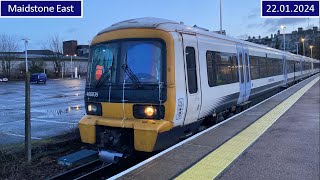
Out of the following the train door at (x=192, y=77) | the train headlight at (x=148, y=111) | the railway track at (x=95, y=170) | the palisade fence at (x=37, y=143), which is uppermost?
the train door at (x=192, y=77)

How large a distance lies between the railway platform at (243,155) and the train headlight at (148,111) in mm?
695

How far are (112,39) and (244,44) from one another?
279 inches

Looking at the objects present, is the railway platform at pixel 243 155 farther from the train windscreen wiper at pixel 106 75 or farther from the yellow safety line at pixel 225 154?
the train windscreen wiper at pixel 106 75

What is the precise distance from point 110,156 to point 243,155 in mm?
2536

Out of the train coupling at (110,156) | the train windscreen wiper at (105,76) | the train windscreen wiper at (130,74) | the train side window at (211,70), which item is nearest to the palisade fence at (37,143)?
the train coupling at (110,156)

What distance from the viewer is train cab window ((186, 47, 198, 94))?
789 centimetres

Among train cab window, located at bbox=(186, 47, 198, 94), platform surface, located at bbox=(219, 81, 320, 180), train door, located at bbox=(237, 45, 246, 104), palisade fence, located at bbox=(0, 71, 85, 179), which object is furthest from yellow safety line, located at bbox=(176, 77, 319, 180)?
palisade fence, located at bbox=(0, 71, 85, 179)

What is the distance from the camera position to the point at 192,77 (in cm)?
803

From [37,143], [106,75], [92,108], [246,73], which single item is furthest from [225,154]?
[246,73]

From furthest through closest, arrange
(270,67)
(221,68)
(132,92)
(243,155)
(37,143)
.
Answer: (270,67)
(221,68)
(37,143)
(132,92)
(243,155)

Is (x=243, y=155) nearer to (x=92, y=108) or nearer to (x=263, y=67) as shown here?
(x=92, y=108)

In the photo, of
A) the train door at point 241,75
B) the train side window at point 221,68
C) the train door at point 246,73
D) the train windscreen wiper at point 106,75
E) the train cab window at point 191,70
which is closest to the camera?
A: the train windscreen wiper at point 106,75

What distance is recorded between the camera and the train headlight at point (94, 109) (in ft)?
25.7

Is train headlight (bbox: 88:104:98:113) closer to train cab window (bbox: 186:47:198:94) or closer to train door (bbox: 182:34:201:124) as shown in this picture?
train door (bbox: 182:34:201:124)
